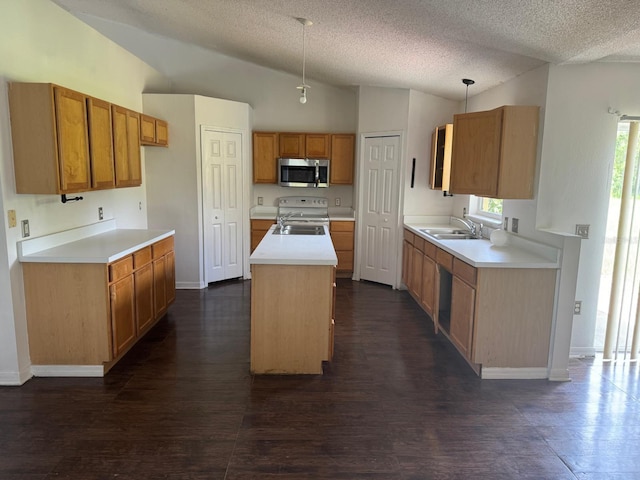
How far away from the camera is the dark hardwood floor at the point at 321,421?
2.20 m

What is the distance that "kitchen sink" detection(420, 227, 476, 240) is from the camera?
4.57 m

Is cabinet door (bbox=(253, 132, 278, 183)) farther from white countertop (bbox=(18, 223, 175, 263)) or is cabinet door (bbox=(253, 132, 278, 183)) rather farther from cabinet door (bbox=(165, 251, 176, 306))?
white countertop (bbox=(18, 223, 175, 263))

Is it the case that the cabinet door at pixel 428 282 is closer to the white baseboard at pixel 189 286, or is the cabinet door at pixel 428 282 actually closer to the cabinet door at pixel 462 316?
the cabinet door at pixel 462 316

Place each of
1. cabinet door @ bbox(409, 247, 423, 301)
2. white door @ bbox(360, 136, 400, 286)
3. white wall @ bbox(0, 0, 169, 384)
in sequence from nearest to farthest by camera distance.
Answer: white wall @ bbox(0, 0, 169, 384)
cabinet door @ bbox(409, 247, 423, 301)
white door @ bbox(360, 136, 400, 286)

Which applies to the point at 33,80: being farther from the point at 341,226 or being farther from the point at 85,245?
the point at 341,226

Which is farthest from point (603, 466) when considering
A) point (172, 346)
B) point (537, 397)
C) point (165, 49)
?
point (165, 49)

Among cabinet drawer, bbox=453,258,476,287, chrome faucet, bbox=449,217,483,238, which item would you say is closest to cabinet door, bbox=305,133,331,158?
chrome faucet, bbox=449,217,483,238

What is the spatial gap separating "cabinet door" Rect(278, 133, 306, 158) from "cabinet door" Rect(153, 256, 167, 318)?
8.72 feet

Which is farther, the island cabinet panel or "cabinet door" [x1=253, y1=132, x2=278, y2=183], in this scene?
"cabinet door" [x1=253, y1=132, x2=278, y2=183]

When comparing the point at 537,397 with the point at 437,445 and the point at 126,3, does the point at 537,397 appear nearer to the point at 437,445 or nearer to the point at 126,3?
the point at 437,445

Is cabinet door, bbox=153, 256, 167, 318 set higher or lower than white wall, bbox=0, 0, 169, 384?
lower

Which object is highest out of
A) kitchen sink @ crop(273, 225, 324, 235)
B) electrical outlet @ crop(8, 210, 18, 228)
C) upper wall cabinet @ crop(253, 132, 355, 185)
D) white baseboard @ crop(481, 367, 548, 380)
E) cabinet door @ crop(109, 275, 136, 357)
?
upper wall cabinet @ crop(253, 132, 355, 185)

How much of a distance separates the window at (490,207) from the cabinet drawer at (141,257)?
3.43m

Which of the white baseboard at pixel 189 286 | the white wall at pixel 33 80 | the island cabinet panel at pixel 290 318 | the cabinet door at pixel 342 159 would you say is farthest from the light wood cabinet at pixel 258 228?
the island cabinet panel at pixel 290 318
